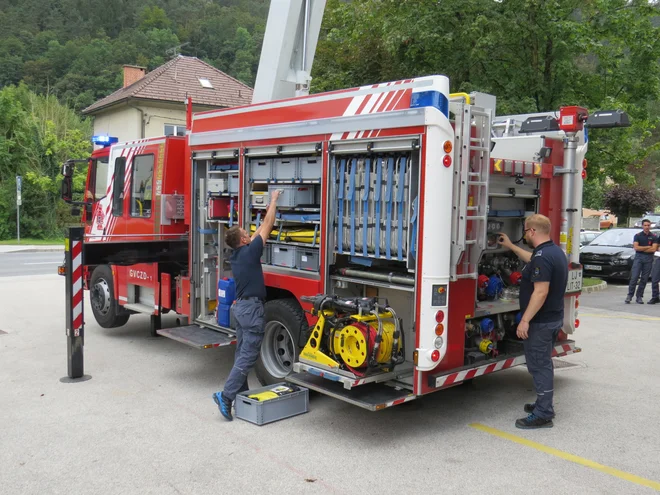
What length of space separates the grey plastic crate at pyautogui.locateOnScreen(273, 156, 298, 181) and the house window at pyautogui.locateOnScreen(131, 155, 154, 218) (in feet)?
8.23

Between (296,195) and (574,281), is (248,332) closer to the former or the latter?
(296,195)

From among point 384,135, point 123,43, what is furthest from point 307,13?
point 123,43

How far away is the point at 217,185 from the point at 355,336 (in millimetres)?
2834

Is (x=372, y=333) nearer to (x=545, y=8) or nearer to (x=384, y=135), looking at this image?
(x=384, y=135)

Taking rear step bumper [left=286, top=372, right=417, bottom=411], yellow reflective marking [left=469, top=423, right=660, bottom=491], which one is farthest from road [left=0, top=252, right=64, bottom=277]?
yellow reflective marking [left=469, top=423, right=660, bottom=491]

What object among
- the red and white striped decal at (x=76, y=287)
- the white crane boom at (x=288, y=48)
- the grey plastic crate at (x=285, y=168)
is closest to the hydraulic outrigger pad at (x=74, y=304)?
the red and white striped decal at (x=76, y=287)

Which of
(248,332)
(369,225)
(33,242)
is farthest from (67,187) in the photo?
(33,242)

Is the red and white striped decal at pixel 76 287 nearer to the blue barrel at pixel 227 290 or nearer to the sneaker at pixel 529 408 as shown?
the blue barrel at pixel 227 290

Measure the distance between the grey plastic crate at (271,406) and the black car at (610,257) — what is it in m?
12.1

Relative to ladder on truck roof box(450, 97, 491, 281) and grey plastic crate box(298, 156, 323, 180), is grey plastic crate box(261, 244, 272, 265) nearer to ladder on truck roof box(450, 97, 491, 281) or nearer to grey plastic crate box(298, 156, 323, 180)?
grey plastic crate box(298, 156, 323, 180)

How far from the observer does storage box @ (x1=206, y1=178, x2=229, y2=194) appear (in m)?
7.00

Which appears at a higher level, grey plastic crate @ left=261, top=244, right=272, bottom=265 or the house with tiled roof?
the house with tiled roof

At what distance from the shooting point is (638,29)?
12.9 metres

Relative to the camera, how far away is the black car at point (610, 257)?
16.0m
